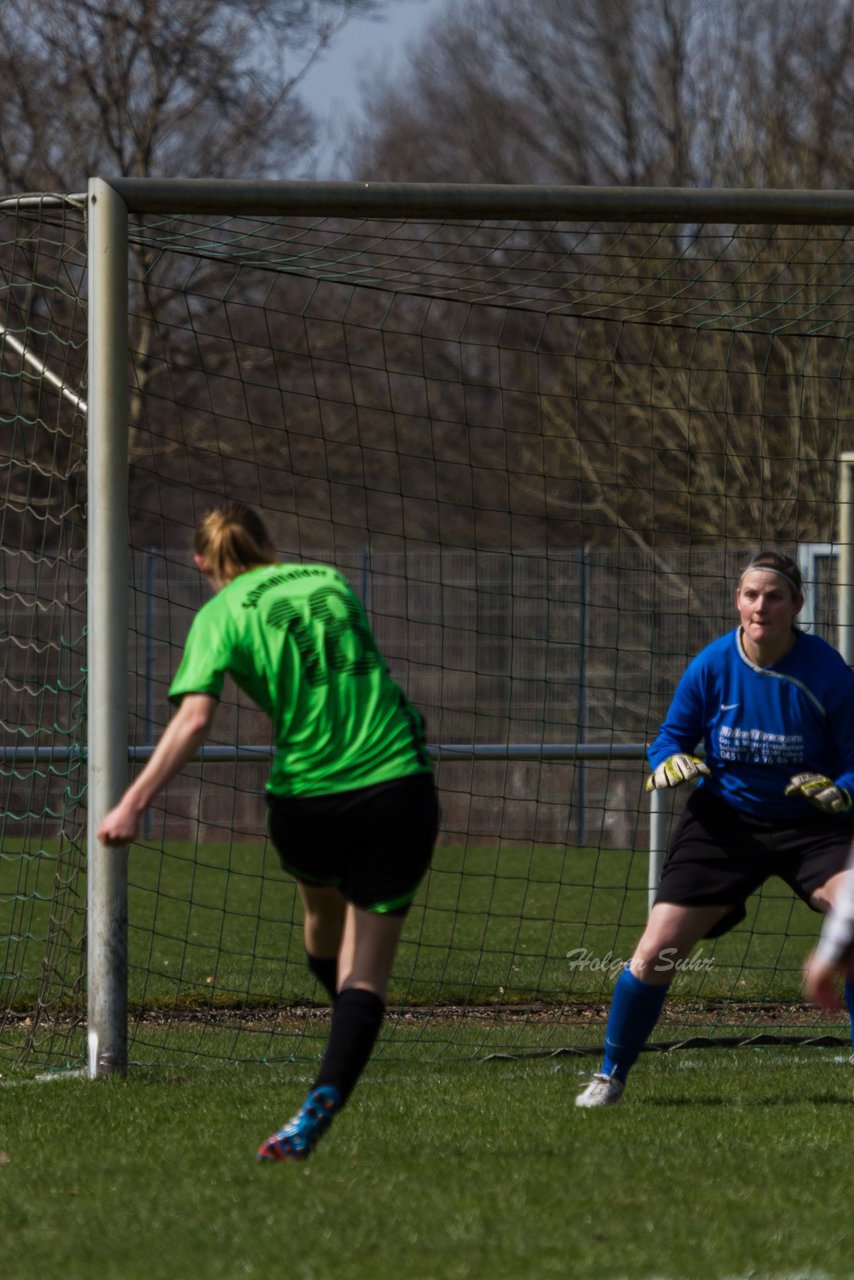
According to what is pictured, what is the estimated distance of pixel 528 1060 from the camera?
7117 mm

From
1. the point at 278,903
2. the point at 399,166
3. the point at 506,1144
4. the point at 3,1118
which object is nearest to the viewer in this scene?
the point at 506,1144

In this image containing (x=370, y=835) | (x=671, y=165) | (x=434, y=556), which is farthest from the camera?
(x=671, y=165)

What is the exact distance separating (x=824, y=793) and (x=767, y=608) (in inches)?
24.3

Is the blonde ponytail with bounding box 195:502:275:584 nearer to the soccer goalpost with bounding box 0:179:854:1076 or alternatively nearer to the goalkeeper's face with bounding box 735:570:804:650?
the soccer goalpost with bounding box 0:179:854:1076

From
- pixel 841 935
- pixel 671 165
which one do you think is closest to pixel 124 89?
pixel 671 165

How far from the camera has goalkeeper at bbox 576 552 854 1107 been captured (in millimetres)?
5797

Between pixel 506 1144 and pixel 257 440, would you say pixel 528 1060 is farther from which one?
pixel 257 440

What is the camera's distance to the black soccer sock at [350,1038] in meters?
4.68

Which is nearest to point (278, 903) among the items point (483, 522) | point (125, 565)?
point (125, 565)

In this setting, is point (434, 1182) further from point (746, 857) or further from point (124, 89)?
point (124, 89)

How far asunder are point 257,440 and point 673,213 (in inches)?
741

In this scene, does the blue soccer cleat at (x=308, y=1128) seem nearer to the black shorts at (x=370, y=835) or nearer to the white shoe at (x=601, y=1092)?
the black shorts at (x=370, y=835)

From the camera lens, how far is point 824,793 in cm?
566

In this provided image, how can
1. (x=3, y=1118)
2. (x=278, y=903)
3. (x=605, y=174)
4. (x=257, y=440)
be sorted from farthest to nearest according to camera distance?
(x=605, y=174) → (x=257, y=440) → (x=278, y=903) → (x=3, y=1118)
